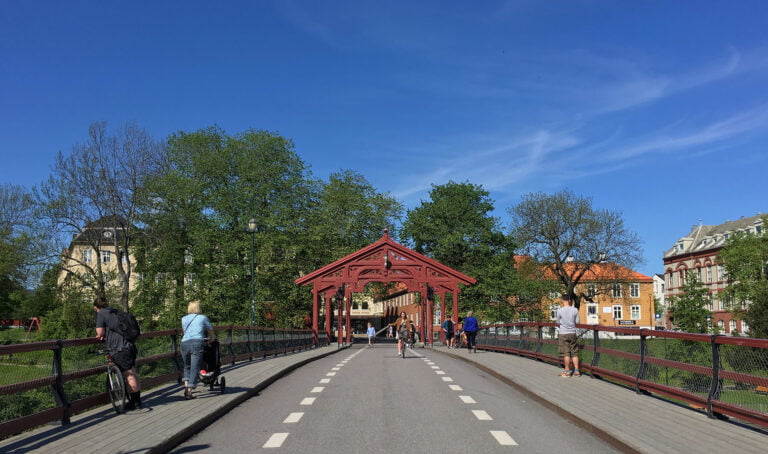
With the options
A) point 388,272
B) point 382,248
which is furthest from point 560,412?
point 388,272

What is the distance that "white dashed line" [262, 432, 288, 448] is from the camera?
8130mm

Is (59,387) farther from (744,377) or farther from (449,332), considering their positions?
(449,332)

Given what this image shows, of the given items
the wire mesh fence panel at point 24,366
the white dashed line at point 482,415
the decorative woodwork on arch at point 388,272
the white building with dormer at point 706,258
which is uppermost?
the white building with dormer at point 706,258

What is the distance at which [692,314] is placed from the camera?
4653cm

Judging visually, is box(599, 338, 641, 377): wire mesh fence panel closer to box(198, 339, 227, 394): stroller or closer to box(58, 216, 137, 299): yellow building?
box(198, 339, 227, 394): stroller

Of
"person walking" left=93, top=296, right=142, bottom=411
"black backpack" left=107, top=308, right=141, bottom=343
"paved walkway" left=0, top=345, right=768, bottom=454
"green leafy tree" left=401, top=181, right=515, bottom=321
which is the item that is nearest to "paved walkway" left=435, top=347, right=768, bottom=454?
"paved walkway" left=0, top=345, right=768, bottom=454

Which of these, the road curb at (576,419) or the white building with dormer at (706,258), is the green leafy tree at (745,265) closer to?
the white building with dormer at (706,258)

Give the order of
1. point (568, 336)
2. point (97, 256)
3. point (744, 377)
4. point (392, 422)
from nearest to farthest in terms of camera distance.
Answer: point (744, 377) < point (392, 422) < point (568, 336) < point (97, 256)

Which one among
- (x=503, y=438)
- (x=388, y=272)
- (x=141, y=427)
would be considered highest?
(x=388, y=272)

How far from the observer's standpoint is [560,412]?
10.6 meters

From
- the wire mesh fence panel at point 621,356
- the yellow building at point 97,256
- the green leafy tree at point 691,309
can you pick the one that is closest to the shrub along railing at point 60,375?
the wire mesh fence panel at point 621,356

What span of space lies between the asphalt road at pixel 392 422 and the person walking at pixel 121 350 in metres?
1.28

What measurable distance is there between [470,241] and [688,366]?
51.6 meters

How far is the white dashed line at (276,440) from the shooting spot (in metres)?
8.13
